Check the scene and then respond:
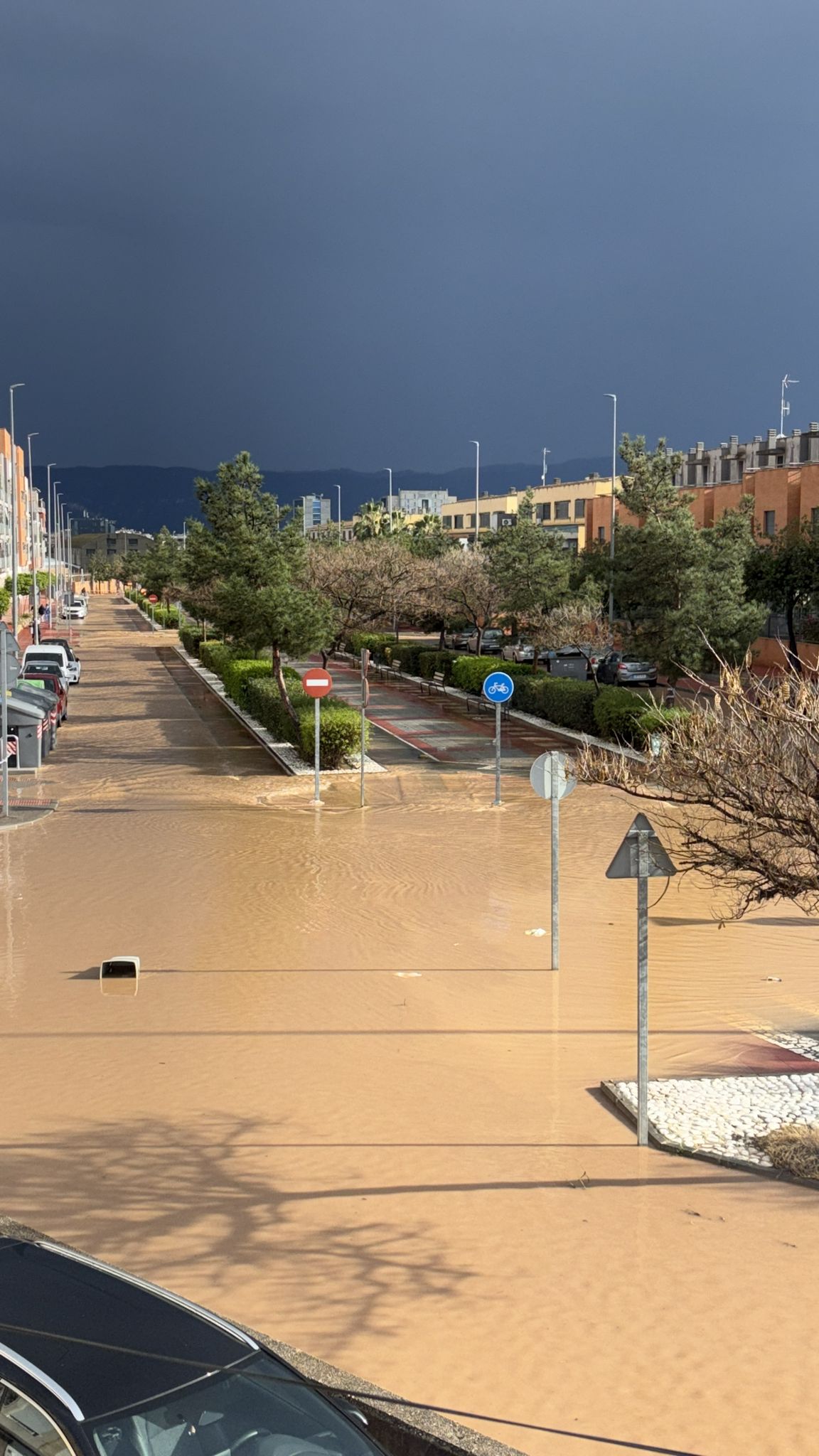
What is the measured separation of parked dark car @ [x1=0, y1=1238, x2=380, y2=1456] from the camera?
3.93 m

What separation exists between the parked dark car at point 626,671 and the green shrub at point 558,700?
6.88 metres

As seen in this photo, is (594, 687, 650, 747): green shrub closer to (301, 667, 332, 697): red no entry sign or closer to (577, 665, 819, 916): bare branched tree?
(301, 667, 332, 697): red no entry sign

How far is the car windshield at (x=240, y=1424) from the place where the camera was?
3914 millimetres

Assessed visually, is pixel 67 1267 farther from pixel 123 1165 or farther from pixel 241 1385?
pixel 123 1165

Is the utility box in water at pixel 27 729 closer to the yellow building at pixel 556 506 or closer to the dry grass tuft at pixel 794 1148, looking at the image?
the dry grass tuft at pixel 794 1148

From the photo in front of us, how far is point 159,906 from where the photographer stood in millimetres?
15773

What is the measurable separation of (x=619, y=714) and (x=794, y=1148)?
776 inches

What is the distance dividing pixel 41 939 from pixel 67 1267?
382 inches

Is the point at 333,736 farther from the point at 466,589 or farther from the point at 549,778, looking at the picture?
the point at 466,589

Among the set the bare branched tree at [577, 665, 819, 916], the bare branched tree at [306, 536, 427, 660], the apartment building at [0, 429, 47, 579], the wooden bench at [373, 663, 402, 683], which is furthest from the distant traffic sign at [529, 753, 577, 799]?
the apartment building at [0, 429, 47, 579]

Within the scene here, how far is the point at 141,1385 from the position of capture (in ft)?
13.5

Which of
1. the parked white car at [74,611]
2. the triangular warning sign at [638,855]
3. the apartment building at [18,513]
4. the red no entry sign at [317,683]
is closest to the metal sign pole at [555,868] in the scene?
the triangular warning sign at [638,855]

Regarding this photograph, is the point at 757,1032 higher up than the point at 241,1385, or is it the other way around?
the point at 241,1385

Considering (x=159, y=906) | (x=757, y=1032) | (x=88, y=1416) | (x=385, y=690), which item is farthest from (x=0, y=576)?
(x=88, y=1416)
